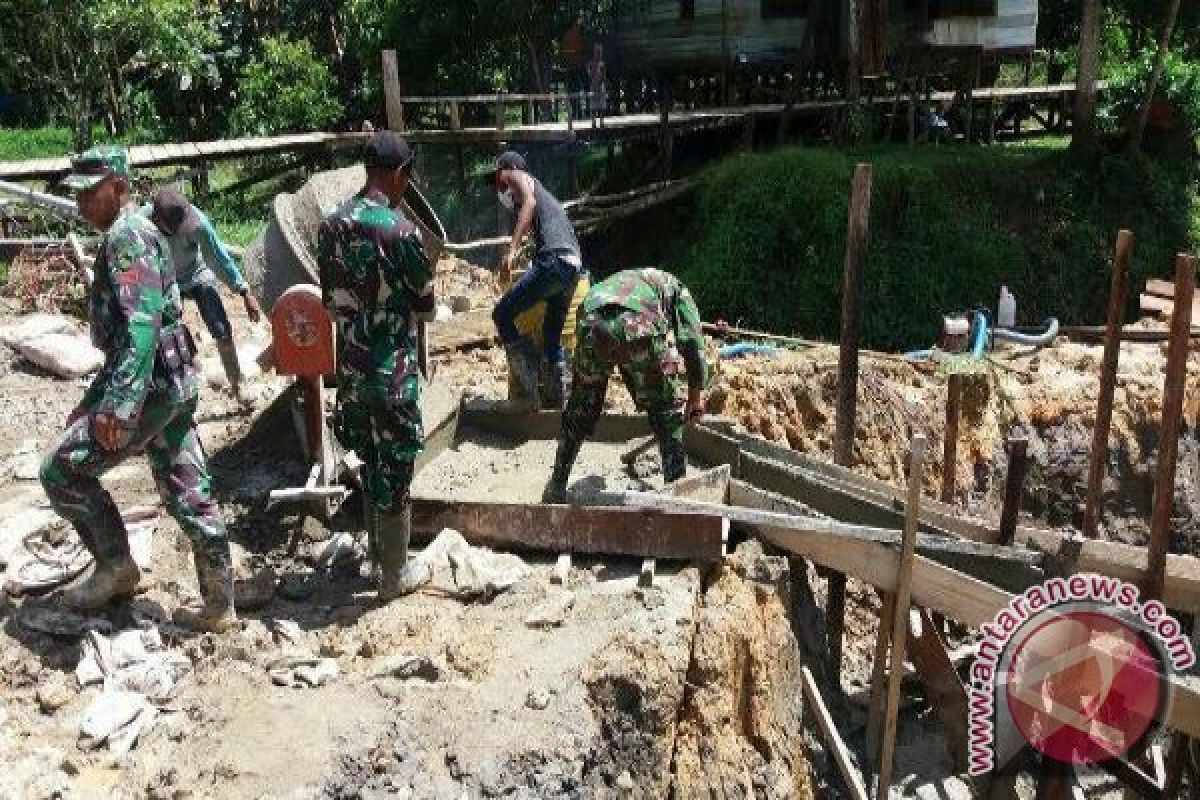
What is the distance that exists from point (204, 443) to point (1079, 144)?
49.0 feet

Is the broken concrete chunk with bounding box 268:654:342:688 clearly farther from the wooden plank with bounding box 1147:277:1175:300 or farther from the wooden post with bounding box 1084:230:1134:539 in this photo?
the wooden plank with bounding box 1147:277:1175:300

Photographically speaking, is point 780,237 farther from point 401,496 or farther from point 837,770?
point 401,496

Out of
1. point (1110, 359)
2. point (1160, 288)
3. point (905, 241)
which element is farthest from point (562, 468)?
point (1160, 288)

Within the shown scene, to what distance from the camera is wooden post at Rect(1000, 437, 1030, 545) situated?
5.87 metres

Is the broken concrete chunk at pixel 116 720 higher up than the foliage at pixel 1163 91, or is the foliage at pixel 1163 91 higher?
the foliage at pixel 1163 91

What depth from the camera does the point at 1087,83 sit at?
16578mm

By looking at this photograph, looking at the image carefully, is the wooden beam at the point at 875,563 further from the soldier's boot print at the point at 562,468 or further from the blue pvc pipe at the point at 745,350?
the blue pvc pipe at the point at 745,350

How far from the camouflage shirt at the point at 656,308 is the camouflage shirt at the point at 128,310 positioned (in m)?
2.15

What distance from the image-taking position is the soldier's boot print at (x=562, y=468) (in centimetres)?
593

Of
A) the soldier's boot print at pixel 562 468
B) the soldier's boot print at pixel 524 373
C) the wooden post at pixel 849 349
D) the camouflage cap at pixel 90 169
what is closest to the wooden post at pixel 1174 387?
the wooden post at pixel 849 349

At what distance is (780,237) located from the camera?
603 inches

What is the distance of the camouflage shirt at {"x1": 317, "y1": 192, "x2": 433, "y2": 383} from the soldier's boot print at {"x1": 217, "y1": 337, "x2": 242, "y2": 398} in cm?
271

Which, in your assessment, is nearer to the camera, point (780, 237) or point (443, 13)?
point (780, 237)

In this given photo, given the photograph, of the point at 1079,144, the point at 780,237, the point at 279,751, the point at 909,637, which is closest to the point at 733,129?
the point at 780,237
